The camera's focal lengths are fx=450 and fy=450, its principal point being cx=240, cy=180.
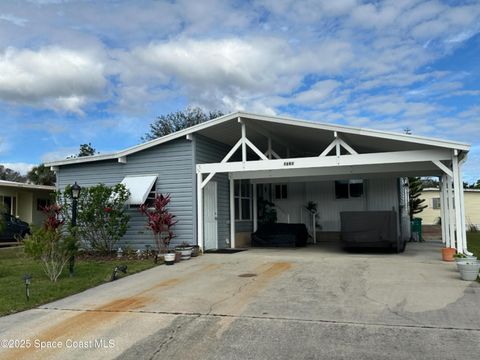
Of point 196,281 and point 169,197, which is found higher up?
point 169,197

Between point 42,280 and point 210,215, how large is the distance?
593 cm

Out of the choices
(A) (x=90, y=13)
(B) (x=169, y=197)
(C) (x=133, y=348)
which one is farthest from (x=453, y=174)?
(A) (x=90, y=13)

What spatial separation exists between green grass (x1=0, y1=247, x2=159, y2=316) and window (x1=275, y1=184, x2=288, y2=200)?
8751 millimetres

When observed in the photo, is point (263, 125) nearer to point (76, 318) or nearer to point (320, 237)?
point (320, 237)

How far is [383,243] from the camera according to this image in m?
12.7

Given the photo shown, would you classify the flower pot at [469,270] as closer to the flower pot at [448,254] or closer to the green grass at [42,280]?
the flower pot at [448,254]

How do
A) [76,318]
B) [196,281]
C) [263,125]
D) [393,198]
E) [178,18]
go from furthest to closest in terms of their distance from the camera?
[393,198]
[263,125]
[178,18]
[196,281]
[76,318]

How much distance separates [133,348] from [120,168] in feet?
33.4

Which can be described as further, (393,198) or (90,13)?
(393,198)

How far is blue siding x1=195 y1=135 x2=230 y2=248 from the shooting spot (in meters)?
14.3

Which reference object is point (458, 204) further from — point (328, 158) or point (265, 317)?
point (265, 317)

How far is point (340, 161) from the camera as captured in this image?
1202 cm

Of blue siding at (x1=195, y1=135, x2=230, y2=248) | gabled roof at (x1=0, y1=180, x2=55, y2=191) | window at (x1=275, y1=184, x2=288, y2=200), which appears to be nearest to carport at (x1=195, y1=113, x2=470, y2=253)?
blue siding at (x1=195, y1=135, x2=230, y2=248)

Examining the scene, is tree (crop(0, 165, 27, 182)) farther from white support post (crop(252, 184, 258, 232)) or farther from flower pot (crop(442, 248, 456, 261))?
flower pot (crop(442, 248, 456, 261))
